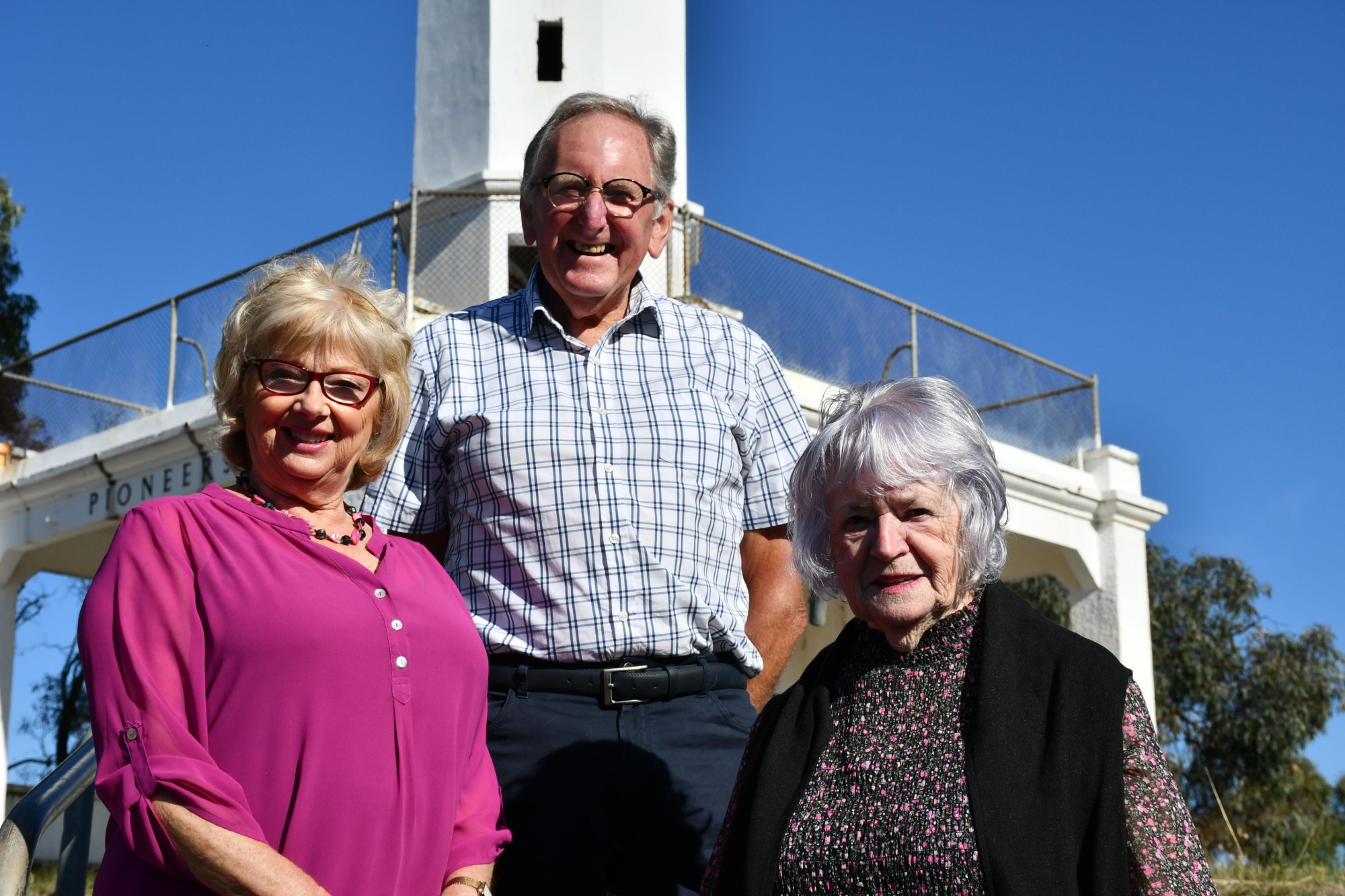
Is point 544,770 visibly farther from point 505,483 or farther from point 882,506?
point 882,506

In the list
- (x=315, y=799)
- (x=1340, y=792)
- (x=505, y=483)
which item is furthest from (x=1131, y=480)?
(x=1340, y=792)

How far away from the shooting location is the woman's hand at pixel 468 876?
8.13ft

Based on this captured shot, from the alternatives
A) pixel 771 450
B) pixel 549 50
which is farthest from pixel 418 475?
pixel 549 50

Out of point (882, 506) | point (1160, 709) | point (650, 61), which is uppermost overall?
point (650, 61)

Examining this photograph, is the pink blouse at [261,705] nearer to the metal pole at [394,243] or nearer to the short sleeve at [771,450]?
the short sleeve at [771,450]

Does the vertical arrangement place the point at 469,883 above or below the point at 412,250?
below

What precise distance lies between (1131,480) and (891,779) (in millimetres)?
10492

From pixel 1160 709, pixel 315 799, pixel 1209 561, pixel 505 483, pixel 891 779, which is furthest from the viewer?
pixel 1209 561

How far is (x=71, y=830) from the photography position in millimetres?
2941

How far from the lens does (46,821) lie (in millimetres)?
2715

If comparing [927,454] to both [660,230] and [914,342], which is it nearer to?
[660,230]

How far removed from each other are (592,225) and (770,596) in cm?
95

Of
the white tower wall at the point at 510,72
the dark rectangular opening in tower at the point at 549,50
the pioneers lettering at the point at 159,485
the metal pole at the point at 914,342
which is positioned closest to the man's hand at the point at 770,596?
the pioneers lettering at the point at 159,485

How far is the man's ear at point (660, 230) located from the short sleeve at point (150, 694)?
147cm
